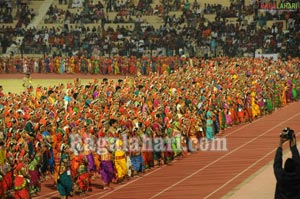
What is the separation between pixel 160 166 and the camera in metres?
25.4

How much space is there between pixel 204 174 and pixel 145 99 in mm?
8345

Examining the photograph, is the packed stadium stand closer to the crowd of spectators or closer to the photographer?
the crowd of spectators

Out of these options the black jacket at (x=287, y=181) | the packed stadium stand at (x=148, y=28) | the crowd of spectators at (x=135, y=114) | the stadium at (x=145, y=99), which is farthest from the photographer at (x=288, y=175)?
the packed stadium stand at (x=148, y=28)

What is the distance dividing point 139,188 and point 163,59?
32.4 meters

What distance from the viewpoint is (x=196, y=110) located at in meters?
30.1

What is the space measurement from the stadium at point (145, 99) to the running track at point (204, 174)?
3cm

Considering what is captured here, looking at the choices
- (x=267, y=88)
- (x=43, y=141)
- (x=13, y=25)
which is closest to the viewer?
(x=43, y=141)

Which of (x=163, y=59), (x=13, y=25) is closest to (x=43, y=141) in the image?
(x=163, y=59)

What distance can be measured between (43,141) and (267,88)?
16660mm

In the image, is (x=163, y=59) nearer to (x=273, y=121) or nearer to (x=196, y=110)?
(x=273, y=121)

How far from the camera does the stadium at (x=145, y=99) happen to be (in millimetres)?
21859

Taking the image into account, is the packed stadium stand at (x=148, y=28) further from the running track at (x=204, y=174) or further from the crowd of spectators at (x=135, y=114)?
the running track at (x=204, y=174)

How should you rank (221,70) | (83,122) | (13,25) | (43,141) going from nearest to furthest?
1. (43,141)
2. (83,122)
3. (221,70)
4. (13,25)

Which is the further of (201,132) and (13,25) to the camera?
(13,25)
